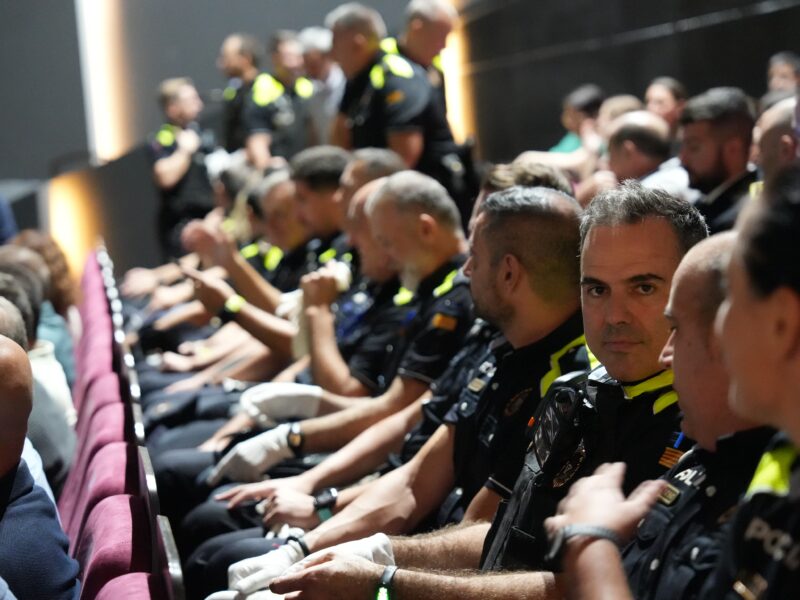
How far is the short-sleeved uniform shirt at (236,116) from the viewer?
8273 millimetres

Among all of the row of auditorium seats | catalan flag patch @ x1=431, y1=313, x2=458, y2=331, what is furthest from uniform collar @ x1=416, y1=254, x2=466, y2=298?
the row of auditorium seats

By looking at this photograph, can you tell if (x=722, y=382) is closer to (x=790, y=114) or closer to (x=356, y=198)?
(x=790, y=114)

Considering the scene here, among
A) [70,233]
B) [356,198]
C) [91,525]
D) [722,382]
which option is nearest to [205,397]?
[356,198]

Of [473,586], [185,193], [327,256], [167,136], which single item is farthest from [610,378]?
[167,136]

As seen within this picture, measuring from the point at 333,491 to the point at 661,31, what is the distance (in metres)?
3.74

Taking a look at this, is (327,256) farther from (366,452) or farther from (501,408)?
(501,408)

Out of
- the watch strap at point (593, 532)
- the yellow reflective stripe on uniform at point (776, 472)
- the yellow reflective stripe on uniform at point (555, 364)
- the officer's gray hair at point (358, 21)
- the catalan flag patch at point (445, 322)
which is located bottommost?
the catalan flag patch at point (445, 322)

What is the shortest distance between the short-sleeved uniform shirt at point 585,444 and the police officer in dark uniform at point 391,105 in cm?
315

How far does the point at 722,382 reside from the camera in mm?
1593

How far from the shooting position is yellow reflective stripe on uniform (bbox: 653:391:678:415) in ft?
6.28

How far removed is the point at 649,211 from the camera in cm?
204

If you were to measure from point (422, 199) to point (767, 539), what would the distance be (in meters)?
2.21

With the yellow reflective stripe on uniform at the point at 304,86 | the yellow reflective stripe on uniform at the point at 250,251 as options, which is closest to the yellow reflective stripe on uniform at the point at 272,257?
the yellow reflective stripe on uniform at the point at 250,251

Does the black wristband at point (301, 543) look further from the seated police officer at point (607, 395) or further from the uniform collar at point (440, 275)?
the uniform collar at point (440, 275)
